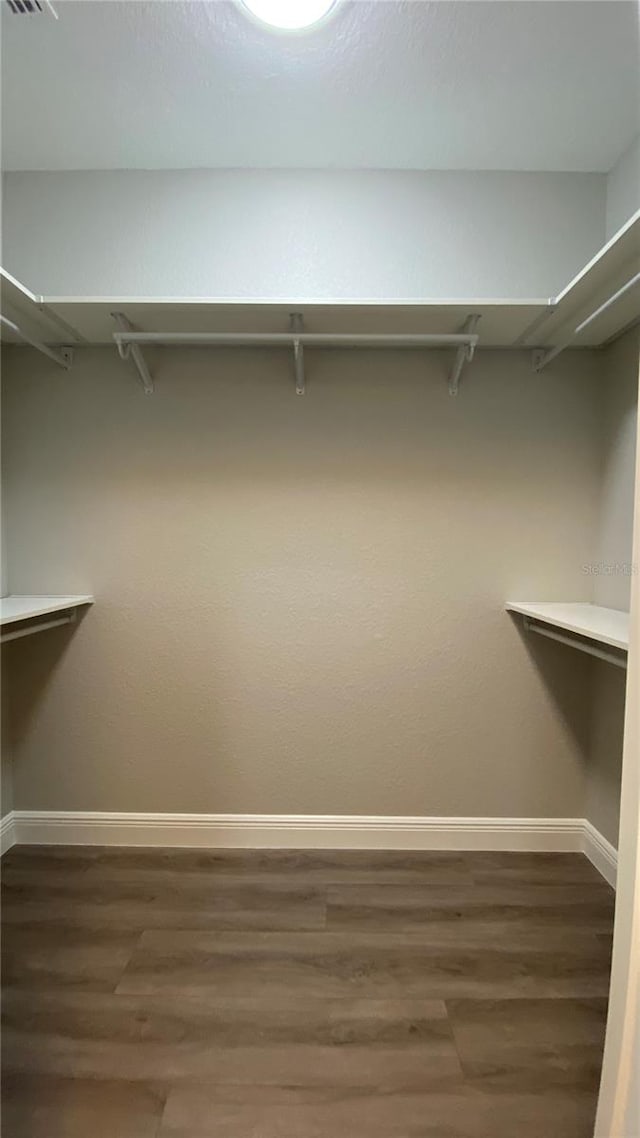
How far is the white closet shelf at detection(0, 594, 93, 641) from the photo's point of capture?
174cm

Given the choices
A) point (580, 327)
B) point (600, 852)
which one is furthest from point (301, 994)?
point (580, 327)

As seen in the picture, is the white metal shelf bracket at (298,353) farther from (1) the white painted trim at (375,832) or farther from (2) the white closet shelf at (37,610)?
(1) the white painted trim at (375,832)

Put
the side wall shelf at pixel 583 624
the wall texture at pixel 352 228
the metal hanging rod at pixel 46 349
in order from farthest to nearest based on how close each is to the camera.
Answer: the wall texture at pixel 352 228
the metal hanging rod at pixel 46 349
the side wall shelf at pixel 583 624

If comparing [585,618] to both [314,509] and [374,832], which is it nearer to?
[314,509]

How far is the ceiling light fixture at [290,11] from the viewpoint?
147 cm

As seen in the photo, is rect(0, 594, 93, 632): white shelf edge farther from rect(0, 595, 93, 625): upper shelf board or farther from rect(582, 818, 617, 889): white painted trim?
rect(582, 818, 617, 889): white painted trim

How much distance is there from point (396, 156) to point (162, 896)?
108 inches

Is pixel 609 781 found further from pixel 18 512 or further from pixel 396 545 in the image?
pixel 18 512

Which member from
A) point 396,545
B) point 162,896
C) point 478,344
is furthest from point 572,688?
point 162,896

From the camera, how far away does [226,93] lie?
1774 mm

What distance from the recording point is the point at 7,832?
228cm

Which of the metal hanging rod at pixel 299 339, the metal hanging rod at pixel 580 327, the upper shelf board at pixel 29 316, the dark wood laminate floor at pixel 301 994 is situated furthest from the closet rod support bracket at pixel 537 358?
the dark wood laminate floor at pixel 301 994

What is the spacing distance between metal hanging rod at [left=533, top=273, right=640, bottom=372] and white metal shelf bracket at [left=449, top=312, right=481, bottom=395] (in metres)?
0.27

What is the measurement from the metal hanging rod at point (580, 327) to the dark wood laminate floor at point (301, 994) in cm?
192
